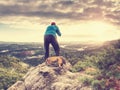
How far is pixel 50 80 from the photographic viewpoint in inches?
843

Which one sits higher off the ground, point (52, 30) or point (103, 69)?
point (52, 30)

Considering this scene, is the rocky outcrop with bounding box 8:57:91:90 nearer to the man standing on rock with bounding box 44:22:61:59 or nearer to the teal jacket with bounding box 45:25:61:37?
the man standing on rock with bounding box 44:22:61:59

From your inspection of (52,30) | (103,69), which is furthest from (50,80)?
(52,30)

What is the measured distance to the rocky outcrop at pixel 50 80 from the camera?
20.2 metres

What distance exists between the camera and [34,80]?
22.2m

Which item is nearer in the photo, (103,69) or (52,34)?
(103,69)

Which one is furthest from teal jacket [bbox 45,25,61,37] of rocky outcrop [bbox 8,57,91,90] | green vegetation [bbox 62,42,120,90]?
green vegetation [bbox 62,42,120,90]

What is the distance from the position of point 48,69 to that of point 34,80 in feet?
4.00

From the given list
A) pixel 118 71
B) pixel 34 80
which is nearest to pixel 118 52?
pixel 118 71

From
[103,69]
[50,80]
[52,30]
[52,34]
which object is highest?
[52,30]

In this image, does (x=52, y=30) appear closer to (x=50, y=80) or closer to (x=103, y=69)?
(x=50, y=80)

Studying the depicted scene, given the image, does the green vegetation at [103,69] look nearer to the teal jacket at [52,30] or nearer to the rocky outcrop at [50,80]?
the rocky outcrop at [50,80]

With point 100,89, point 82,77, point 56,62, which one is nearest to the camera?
point 100,89

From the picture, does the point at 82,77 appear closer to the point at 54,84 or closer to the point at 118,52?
the point at 54,84
